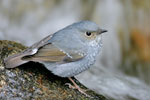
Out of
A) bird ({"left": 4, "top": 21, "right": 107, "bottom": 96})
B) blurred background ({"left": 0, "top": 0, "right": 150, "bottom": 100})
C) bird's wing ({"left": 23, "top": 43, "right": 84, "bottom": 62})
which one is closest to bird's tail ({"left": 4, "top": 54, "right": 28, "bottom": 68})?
bird ({"left": 4, "top": 21, "right": 107, "bottom": 96})

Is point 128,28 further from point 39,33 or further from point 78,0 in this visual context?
point 39,33

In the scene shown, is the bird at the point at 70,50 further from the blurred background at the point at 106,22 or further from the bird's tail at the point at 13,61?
the blurred background at the point at 106,22

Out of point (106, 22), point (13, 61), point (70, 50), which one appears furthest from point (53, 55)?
point (106, 22)

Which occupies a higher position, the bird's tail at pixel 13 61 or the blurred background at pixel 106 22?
the blurred background at pixel 106 22

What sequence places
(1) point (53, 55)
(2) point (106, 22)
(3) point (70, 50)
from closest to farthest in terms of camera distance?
(1) point (53, 55)
(3) point (70, 50)
(2) point (106, 22)

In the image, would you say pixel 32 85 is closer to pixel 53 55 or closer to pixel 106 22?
pixel 53 55

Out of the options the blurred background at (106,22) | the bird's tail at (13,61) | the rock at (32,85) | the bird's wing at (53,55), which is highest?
the blurred background at (106,22)

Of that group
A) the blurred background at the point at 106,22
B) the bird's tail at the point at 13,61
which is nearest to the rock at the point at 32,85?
the bird's tail at the point at 13,61
